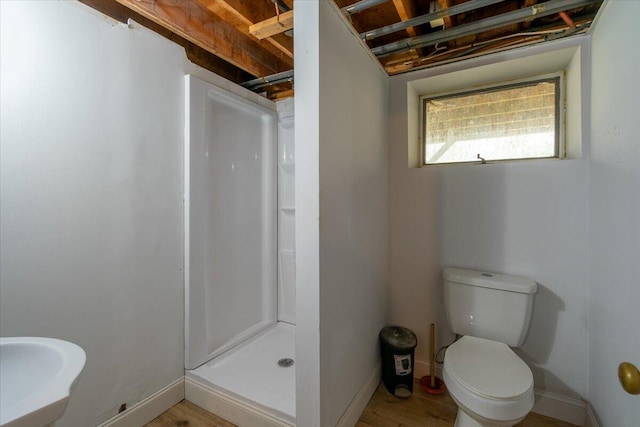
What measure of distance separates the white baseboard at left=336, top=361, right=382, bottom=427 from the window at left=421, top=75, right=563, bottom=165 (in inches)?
61.6

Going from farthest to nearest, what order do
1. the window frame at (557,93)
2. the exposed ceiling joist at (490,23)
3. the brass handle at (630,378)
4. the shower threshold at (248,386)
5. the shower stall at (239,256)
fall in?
the window frame at (557,93) → the shower stall at (239,256) → the shower threshold at (248,386) → the exposed ceiling joist at (490,23) → the brass handle at (630,378)

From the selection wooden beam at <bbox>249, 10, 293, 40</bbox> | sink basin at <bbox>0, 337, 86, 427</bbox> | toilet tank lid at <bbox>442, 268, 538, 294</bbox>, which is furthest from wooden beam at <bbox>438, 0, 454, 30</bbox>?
sink basin at <bbox>0, 337, 86, 427</bbox>

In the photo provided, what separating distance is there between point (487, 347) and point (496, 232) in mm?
682

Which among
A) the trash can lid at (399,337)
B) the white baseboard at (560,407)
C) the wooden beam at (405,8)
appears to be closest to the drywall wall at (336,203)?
the trash can lid at (399,337)

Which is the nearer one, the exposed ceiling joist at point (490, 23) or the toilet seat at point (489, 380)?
the toilet seat at point (489, 380)

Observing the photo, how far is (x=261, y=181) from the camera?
236cm

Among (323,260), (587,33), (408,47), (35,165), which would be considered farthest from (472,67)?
(35,165)

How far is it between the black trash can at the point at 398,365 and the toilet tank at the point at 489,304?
31cm

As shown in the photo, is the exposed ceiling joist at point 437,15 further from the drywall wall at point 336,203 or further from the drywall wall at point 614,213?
the drywall wall at point 614,213

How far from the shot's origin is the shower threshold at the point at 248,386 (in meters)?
1.41

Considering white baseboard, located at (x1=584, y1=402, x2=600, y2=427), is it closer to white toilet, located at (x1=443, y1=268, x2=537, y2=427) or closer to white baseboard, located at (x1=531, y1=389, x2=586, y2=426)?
white baseboard, located at (x1=531, y1=389, x2=586, y2=426)

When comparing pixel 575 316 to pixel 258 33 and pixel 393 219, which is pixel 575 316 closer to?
pixel 393 219

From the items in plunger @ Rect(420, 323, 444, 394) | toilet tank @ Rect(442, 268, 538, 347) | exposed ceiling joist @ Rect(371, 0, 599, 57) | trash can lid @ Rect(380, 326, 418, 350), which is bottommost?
plunger @ Rect(420, 323, 444, 394)

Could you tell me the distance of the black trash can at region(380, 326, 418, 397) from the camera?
1.65 meters
